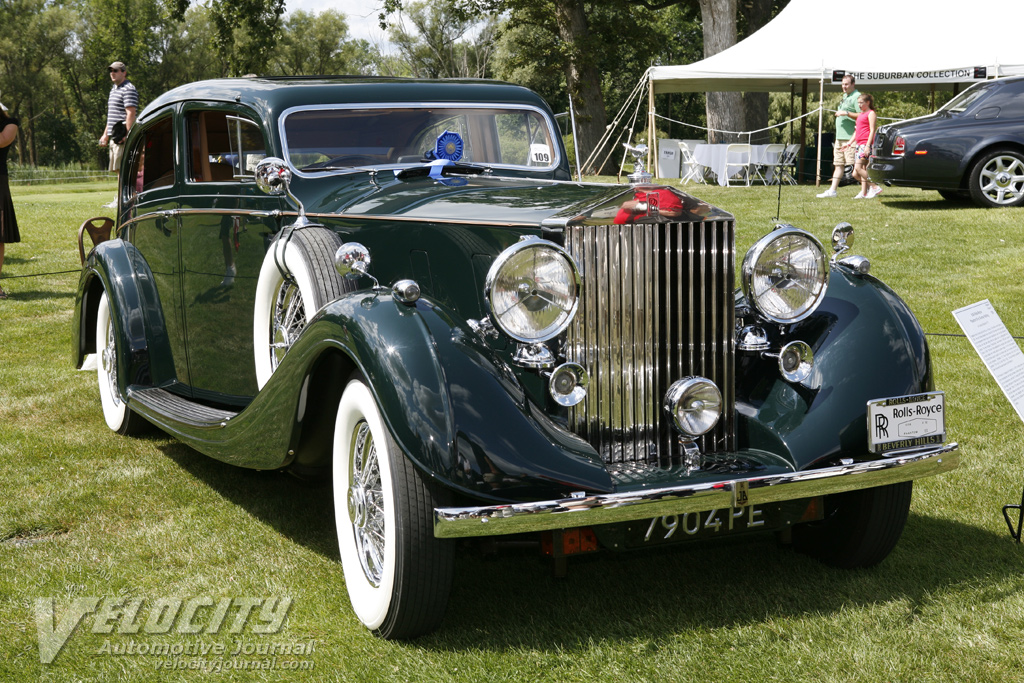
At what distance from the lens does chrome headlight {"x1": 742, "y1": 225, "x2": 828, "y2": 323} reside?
10.7 feet

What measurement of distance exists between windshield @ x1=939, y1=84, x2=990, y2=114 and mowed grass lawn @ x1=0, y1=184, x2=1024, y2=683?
804 cm

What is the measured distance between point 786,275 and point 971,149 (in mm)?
9807

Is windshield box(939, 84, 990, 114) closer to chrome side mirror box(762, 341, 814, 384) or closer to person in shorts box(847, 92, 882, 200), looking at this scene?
person in shorts box(847, 92, 882, 200)

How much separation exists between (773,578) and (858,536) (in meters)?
0.33

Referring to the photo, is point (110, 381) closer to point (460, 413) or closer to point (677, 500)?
point (460, 413)

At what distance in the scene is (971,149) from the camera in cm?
1170

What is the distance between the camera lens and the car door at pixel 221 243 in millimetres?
4180

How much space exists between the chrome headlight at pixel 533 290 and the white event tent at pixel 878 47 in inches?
537

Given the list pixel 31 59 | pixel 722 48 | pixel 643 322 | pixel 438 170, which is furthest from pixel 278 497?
pixel 31 59

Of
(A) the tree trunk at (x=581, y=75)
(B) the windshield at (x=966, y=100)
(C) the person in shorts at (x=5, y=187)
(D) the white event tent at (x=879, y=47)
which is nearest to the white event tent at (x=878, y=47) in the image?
(D) the white event tent at (x=879, y=47)

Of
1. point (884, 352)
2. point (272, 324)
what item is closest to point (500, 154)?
point (272, 324)

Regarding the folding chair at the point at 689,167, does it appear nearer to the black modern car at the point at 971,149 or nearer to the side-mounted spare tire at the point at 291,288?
the black modern car at the point at 971,149

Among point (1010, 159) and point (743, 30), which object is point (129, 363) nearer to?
point (1010, 159)

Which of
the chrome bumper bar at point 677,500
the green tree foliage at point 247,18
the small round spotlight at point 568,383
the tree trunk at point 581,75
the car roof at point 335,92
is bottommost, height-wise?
the chrome bumper bar at point 677,500
